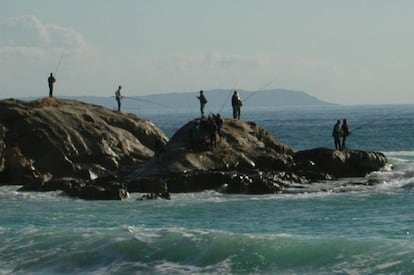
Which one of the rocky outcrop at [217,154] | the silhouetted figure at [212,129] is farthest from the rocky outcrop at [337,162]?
the silhouetted figure at [212,129]

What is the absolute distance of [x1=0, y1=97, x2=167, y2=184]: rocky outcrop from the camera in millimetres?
35219

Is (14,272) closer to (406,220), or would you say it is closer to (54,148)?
(406,220)

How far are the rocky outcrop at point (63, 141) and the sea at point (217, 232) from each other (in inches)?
89.4

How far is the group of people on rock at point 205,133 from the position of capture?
3487 cm

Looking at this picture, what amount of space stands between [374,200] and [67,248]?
1198 centimetres

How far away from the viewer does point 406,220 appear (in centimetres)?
2402

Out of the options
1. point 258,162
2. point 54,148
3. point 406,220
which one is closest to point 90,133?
point 54,148

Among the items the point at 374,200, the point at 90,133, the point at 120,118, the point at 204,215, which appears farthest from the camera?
the point at 120,118

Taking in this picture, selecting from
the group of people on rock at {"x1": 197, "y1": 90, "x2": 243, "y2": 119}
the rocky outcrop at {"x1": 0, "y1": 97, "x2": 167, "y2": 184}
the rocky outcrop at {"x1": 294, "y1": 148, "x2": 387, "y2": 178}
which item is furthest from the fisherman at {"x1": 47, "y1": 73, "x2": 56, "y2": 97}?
the rocky outcrop at {"x1": 294, "y1": 148, "x2": 387, "y2": 178}

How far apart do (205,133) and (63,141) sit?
5799 mm

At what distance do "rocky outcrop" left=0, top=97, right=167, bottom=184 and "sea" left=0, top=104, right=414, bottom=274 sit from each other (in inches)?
89.4

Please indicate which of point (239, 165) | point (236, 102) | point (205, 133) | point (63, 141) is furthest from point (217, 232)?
point (236, 102)

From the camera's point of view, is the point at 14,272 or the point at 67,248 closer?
the point at 14,272

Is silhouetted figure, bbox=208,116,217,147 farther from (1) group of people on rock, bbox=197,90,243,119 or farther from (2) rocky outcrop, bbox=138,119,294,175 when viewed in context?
(1) group of people on rock, bbox=197,90,243,119
